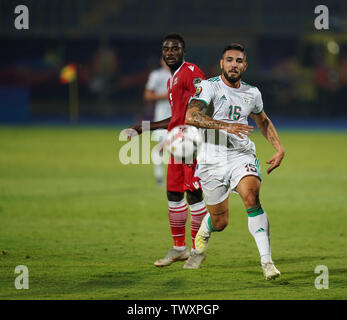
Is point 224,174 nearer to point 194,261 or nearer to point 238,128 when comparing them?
point 238,128

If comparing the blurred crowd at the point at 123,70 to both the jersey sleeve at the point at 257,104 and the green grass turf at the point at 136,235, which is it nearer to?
the green grass turf at the point at 136,235

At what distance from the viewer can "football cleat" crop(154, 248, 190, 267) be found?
745 centimetres

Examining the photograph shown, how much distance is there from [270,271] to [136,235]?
9.89ft

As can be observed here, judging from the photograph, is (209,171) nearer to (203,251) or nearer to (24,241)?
(203,251)

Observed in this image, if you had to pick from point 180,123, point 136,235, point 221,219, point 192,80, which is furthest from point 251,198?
point 136,235

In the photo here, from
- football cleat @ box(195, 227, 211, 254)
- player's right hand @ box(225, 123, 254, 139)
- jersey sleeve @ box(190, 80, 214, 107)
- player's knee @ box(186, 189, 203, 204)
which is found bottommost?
football cleat @ box(195, 227, 211, 254)

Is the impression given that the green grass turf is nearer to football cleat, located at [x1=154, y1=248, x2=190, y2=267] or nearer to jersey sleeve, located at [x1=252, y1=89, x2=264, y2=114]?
football cleat, located at [x1=154, y1=248, x2=190, y2=267]

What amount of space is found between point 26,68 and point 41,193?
1075 inches

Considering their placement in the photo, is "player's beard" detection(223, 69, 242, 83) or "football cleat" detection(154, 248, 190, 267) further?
"football cleat" detection(154, 248, 190, 267)

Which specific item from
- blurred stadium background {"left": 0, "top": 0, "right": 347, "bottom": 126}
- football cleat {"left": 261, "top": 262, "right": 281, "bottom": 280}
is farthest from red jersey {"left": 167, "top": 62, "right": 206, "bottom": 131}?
blurred stadium background {"left": 0, "top": 0, "right": 347, "bottom": 126}

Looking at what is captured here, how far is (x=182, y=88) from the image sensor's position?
290 inches

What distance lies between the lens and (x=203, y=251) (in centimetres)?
739

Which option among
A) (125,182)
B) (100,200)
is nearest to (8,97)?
(125,182)

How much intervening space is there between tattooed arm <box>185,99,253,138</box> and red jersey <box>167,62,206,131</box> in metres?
0.55
